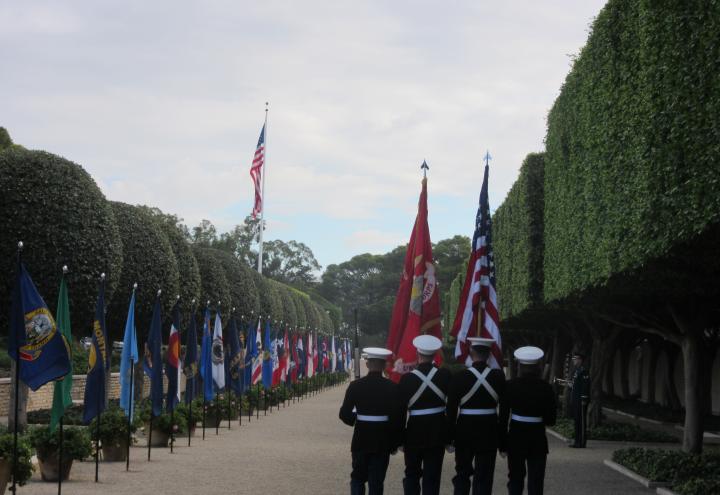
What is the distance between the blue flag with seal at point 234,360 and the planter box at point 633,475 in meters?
10.7

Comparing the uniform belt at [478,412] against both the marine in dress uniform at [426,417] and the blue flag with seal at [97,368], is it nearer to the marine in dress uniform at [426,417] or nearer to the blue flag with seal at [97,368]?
the marine in dress uniform at [426,417]

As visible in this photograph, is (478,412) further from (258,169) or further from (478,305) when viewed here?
(258,169)

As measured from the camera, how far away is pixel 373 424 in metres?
11.5

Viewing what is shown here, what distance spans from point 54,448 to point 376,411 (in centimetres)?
613

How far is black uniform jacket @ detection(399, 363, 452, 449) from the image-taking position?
37.8 ft

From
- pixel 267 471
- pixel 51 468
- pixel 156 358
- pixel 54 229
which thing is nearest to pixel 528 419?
pixel 267 471

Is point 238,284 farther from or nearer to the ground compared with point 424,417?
farther from the ground

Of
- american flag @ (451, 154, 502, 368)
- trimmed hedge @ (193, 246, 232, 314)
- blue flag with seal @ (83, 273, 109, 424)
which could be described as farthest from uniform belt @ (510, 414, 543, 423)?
trimmed hedge @ (193, 246, 232, 314)

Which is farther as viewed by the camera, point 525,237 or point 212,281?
point 212,281

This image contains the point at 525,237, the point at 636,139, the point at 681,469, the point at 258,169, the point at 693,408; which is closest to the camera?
the point at 636,139

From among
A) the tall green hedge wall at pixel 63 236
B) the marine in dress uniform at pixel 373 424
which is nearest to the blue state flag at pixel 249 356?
the tall green hedge wall at pixel 63 236

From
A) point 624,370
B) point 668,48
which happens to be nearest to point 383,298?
point 624,370

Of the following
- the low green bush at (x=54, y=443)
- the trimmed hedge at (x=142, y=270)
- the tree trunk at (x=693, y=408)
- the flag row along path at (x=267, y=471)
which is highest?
the trimmed hedge at (x=142, y=270)

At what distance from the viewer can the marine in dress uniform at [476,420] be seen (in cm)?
1156
